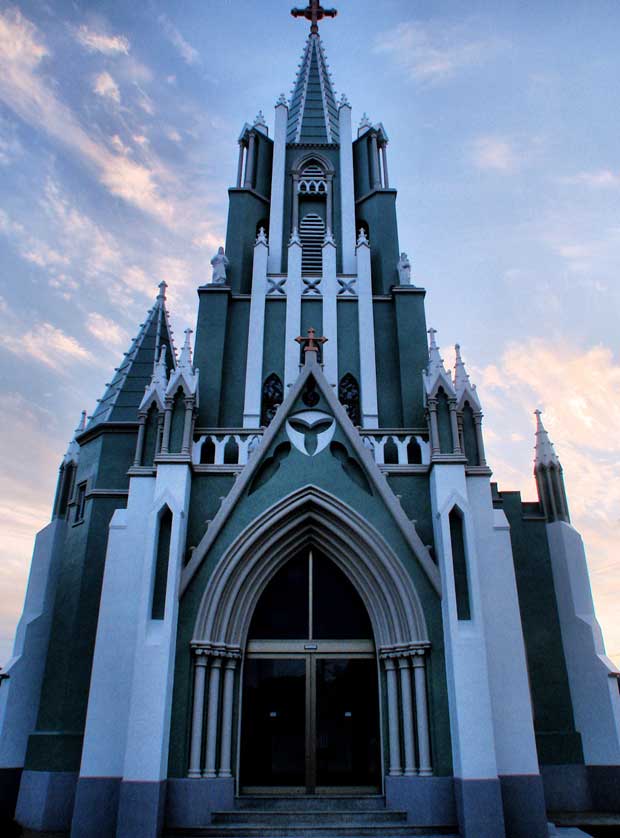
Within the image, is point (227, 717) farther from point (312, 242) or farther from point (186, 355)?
point (312, 242)

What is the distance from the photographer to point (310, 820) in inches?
461

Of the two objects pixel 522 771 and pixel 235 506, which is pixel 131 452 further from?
pixel 522 771

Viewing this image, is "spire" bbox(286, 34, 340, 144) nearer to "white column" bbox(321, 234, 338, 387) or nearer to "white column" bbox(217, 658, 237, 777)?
"white column" bbox(321, 234, 338, 387)

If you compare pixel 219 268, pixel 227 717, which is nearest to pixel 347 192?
pixel 219 268

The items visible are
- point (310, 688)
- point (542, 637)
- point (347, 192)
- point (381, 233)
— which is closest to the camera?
point (310, 688)

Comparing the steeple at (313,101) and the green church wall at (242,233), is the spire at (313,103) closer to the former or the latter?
the steeple at (313,101)

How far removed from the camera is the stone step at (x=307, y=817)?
11.7 metres

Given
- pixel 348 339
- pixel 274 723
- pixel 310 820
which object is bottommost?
pixel 310 820

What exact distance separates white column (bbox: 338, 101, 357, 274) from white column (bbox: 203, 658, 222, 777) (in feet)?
41.2

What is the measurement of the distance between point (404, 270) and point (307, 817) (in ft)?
48.2

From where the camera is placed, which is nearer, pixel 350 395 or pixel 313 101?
pixel 350 395

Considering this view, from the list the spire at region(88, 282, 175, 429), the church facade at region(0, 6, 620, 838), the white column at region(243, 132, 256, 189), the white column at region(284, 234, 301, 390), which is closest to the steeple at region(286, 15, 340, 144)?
the white column at region(243, 132, 256, 189)

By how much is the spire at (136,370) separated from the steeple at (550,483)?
11.1 m

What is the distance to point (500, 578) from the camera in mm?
13312
